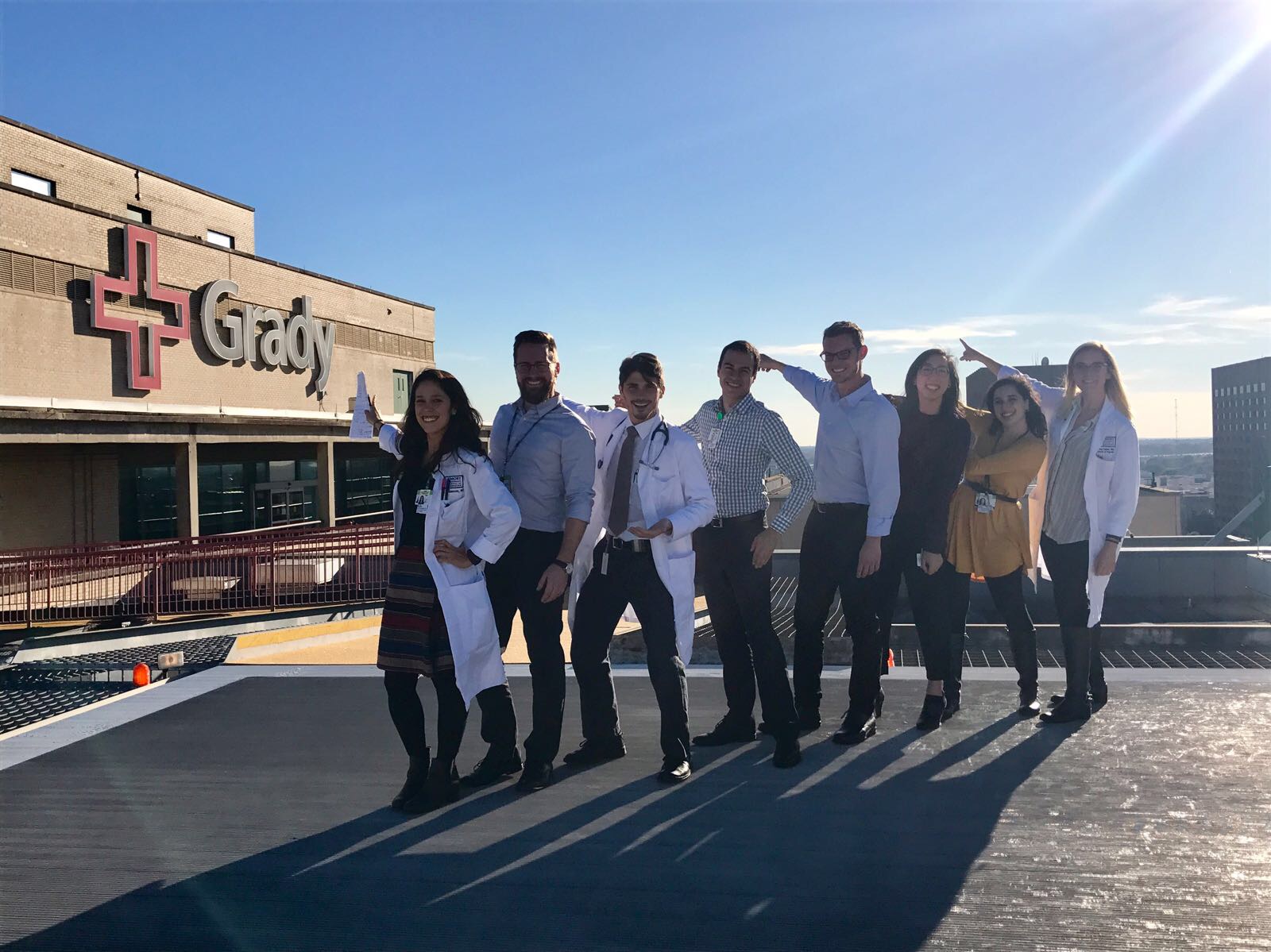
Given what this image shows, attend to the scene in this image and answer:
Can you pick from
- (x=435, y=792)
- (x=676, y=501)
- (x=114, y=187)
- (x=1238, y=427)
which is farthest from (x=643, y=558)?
(x=1238, y=427)

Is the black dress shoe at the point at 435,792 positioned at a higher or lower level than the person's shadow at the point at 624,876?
higher

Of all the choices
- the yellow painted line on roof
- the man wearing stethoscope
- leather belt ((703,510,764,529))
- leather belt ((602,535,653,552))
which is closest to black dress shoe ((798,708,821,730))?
the man wearing stethoscope

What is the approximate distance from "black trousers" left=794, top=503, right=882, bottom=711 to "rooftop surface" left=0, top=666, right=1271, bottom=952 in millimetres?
302

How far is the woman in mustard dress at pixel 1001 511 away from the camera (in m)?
4.36

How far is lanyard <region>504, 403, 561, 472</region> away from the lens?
362 cm

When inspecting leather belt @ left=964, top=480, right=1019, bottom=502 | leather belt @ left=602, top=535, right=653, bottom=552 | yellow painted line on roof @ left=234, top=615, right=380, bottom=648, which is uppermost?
leather belt @ left=964, top=480, right=1019, bottom=502

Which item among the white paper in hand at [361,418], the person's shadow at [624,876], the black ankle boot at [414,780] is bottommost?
the person's shadow at [624,876]

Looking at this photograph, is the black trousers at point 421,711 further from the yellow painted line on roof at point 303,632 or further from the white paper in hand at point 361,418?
the yellow painted line on roof at point 303,632

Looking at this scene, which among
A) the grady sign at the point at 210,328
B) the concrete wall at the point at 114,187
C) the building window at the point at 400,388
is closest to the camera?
the grady sign at the point at 210,328

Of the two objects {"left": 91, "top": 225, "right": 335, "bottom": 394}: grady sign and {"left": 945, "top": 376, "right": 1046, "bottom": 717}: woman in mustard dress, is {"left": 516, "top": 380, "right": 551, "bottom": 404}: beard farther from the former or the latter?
{"left": 91, "top": 225, "right": 335, "bottom": 394}: grady sign

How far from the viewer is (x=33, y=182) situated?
23.0 meters

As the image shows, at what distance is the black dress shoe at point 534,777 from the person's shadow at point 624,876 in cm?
8

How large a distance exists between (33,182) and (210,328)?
6.31 m

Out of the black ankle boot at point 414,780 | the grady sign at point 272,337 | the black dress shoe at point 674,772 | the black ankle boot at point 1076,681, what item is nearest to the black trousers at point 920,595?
the black ankle boot at point 1076,681
